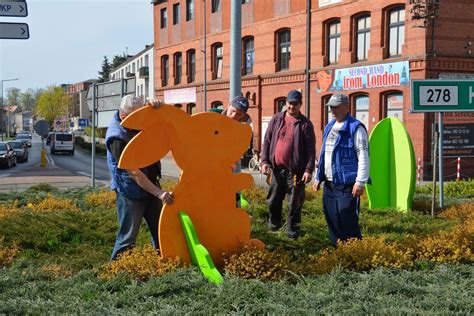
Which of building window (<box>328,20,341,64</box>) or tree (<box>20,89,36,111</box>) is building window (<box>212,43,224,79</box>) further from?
tree (<box>20,89,36,111</box>)

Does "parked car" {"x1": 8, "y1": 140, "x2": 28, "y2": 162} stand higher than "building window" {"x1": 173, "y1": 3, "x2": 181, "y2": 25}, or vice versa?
"building window" {"x1": 173, "y1": 3, "x2": 181, "y2": 25}

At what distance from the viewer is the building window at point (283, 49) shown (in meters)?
28.8

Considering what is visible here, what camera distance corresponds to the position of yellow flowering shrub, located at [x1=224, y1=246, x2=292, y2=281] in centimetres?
472

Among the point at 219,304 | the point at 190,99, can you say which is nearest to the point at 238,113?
the point at 219,304

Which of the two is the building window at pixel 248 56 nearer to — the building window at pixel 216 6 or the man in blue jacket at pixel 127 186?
the building window at pixel 216 6

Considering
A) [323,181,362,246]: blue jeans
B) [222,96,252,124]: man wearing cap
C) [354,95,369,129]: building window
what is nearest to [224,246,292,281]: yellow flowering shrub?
[323,181,362,246]: blue jeans

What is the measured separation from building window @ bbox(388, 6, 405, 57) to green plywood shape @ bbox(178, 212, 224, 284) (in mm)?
19078

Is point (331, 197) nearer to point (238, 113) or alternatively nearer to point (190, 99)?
point (238, 113)

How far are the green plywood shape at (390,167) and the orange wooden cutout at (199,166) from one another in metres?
4.73

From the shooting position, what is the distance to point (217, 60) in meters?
35.2

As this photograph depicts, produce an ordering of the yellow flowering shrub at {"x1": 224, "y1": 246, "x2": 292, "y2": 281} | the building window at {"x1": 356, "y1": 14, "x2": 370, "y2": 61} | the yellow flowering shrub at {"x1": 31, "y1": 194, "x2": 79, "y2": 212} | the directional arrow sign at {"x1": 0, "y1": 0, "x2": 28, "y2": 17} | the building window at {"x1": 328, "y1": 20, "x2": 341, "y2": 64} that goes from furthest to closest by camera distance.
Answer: the building window at {"x1": 328, "y1": 20, "x2": 341, "y2": 64}
the building window at {"x1": 356, "y1": 14, "x2": 370, "y2": 61}
the yellow flowering shrub at {"x1": 31, "y1": 194, "x2": 79, "y2": 212}
the directional arrow sign at {"x1": 0, "y1": 0, "x2": 28, "y2": 17}
the yellow flowering shrub at {"x1": 224, "y1": 246, "x2": 292, "y2": 281}

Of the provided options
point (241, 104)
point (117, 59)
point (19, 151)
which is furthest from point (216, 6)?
point (117, 59)

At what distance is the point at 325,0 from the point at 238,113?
21372 millimetres

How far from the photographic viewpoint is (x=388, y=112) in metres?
23.0
